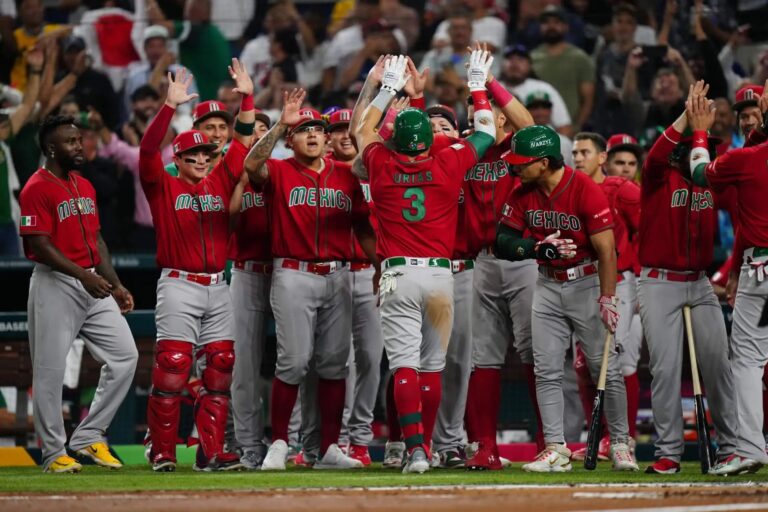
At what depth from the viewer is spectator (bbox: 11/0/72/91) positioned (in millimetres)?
12086

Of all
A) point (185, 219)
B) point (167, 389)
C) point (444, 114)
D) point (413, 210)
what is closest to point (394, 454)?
point (167, 389)

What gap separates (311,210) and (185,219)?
75cm

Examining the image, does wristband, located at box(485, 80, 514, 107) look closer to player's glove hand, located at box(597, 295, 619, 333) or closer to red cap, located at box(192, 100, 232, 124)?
player's glove hand, located at box(597, 295, 619, 333)

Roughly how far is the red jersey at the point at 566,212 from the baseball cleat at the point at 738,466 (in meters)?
1.33

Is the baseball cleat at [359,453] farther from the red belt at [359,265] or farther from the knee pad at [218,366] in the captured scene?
the red belt at [359,265]

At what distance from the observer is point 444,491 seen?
17.2ft

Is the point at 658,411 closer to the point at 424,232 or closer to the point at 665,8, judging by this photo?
the point at 424,232

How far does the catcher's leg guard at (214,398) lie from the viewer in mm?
7391

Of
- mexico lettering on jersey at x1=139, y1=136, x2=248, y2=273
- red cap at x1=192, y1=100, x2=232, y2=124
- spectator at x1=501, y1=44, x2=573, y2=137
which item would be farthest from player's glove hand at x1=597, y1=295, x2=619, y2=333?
spectator at x1=501, y1=44, x2=573, y2=137

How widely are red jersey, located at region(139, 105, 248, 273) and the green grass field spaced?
4.13 ft

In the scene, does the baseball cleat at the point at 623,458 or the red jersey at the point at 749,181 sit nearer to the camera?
the red jersey at the point at 749,181

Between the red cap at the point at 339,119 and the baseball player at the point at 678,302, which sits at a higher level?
the red cap at the point at 339,119

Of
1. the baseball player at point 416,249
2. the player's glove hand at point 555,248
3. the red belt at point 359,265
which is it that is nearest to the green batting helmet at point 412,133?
the baseball player at point 416,249

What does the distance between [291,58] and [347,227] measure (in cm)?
513
